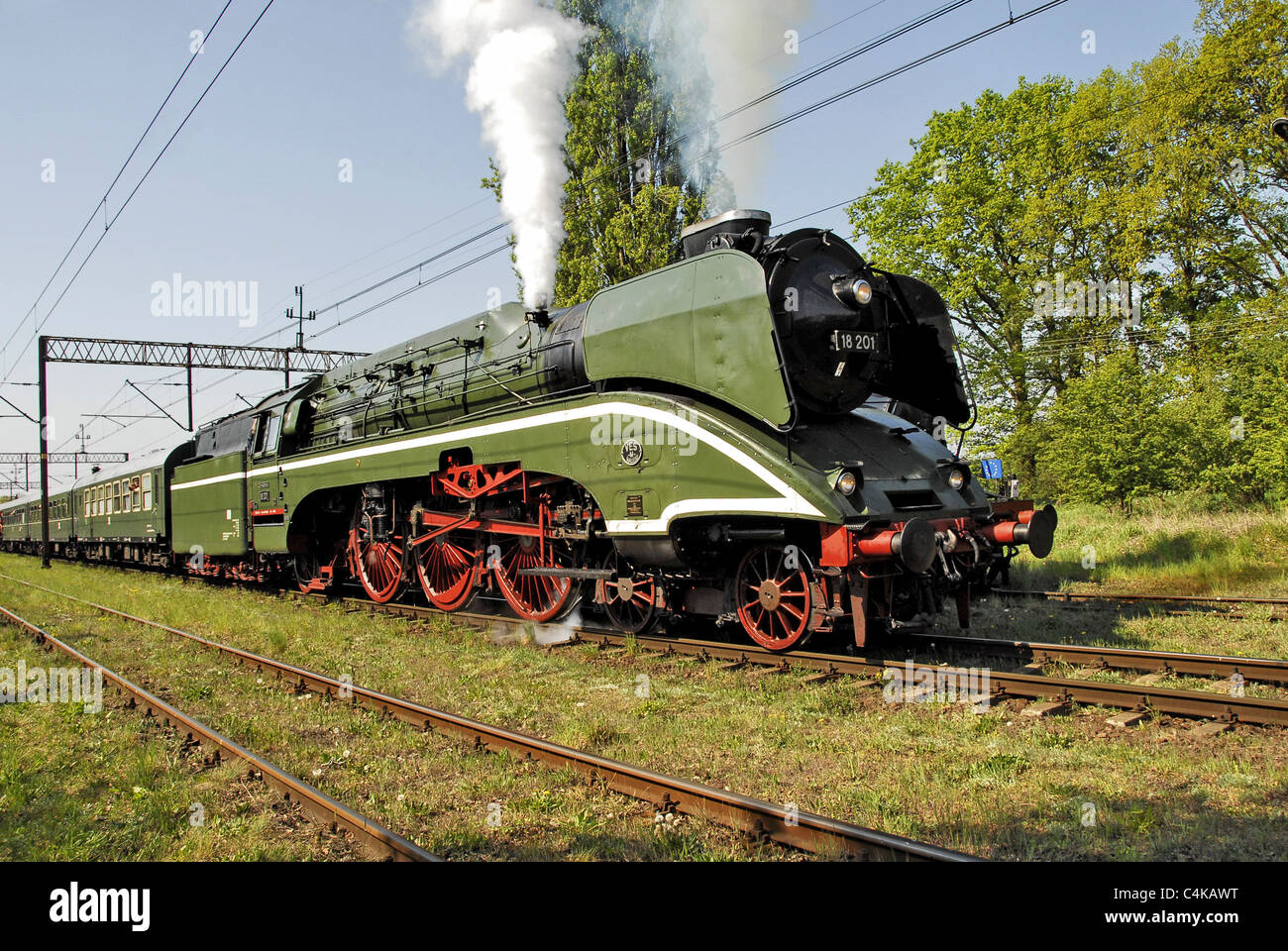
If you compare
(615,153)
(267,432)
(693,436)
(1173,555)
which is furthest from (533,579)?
(615,153)

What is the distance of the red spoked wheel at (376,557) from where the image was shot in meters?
11.3

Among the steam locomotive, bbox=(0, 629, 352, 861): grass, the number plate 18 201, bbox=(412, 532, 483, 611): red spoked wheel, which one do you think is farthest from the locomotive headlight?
bbox=(0, 629, 352, 861): grass

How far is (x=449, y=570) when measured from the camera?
10.6m

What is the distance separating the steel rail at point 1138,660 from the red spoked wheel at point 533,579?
3739 mm

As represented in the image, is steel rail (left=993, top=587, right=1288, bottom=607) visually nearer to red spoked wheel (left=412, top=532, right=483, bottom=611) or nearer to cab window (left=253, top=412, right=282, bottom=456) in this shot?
red spoked wheel (left=412, top=532, right=483, bottom=611)

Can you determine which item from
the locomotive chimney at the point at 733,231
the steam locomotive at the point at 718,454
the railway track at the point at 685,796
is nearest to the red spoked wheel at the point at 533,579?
the steam locomotive at the point at 718,454

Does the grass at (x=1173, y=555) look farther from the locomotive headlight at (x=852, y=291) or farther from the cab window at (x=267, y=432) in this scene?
the cab window at (x=267, y=432)

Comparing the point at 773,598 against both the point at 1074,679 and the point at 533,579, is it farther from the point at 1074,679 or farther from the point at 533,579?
the point at 533,579

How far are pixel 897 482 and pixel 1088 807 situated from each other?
3289 millimetres

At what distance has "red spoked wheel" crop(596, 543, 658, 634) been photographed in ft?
25.3

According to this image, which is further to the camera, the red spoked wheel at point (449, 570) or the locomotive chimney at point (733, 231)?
the red spoked wheel at point (449, 570)

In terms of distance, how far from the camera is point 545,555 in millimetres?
8570

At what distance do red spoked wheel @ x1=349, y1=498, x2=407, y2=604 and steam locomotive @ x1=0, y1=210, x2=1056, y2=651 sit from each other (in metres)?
0.65
